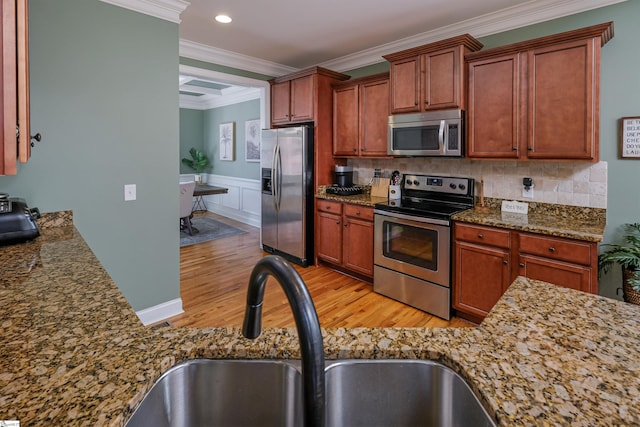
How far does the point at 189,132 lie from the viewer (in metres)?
8.68

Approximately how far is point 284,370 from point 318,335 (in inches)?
14.5

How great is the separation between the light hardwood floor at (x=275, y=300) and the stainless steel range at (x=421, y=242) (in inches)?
6.1

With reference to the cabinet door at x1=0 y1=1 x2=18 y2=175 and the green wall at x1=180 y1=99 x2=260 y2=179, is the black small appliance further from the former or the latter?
the green wall at x1=180 y1=99 x2=260 y2=179

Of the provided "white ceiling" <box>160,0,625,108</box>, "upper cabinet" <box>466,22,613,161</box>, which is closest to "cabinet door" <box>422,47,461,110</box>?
"upper cabinet" <box>466,22,613,161</box>

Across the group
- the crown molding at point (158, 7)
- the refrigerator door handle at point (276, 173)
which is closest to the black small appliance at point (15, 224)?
the crown molding at point (158, 7)

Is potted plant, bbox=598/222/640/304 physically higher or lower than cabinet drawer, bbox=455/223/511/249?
lower

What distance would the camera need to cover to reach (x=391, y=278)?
351 centimetres

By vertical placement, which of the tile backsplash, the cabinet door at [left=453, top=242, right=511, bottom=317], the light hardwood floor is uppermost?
the tile backsplash

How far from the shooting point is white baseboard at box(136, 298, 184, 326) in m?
2.98

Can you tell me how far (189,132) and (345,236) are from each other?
6193mm

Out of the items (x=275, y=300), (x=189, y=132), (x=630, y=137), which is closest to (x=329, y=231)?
(x=275, y=300)

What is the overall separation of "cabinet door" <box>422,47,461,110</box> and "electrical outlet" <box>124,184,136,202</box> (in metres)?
2.71

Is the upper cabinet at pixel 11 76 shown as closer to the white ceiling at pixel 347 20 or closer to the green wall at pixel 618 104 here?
the white ceiling at pixel 347 20

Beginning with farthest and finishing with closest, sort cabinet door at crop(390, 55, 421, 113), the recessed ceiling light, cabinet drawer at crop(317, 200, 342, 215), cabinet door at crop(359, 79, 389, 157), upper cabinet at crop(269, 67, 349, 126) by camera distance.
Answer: upper cabinet at crop(269, 67, 349, 126)
cabinet drawer at crop(317, 200, 342, 215)
cabinet door at crop(359, 79, 389, 157)
cabinet door at crop(390, 55, 421, 113)
the recessed ceiling light
